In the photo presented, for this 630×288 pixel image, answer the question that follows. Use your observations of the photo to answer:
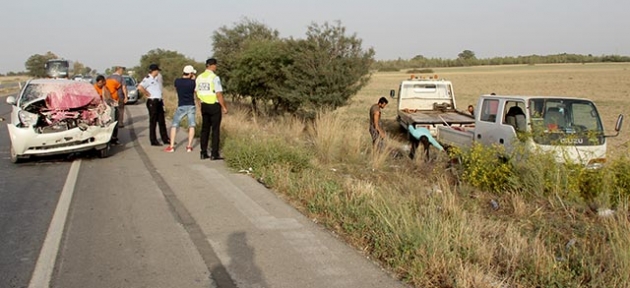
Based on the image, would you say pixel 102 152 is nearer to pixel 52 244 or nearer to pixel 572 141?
pixel 52 244

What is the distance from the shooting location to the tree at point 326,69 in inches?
604

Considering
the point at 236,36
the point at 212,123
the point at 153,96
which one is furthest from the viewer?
the point at 236,36

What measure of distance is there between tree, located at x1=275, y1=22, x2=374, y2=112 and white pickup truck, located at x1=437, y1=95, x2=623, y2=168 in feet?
18.2

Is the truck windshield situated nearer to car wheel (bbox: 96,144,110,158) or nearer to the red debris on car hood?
car wheel (bbox: 96,144,110,158)

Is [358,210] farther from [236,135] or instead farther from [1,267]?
[236,135]

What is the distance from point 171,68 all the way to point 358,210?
116 feet

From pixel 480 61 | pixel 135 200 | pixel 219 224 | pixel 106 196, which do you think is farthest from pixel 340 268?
pixel 480 61

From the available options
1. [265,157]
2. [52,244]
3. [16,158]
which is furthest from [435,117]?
[52,244]

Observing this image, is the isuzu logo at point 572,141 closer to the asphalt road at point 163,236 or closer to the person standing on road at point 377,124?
the person standing on road at point 377,124

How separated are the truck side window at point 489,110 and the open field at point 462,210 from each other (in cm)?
136

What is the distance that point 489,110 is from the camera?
10.1m

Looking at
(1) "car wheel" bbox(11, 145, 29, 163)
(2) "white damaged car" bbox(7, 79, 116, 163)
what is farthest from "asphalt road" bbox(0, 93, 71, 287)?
(2) "white damaged car" bbox(7, 79, 116, 163)

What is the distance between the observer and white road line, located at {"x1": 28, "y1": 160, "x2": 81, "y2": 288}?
4.10 m

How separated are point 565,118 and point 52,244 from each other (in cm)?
790
